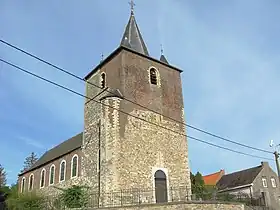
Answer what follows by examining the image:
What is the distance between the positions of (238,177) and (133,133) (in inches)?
854

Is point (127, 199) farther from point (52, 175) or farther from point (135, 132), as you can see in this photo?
point (52, 175)

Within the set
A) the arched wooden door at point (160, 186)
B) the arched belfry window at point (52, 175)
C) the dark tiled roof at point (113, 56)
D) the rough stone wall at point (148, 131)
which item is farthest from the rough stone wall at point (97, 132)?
the arched belfry window at point (52, 175)

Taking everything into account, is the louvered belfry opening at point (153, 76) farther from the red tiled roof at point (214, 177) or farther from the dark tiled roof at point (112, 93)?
the red tiled roof at point (214, 177)

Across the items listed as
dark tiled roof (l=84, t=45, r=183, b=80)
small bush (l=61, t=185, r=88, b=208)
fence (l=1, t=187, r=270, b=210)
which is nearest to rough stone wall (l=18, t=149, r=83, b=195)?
fence (l=1, t=187, r=270, b=210)

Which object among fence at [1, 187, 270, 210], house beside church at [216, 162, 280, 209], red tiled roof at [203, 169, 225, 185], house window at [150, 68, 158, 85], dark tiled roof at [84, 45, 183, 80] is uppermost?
dark tiled roof at [84, 45, 183, 80]

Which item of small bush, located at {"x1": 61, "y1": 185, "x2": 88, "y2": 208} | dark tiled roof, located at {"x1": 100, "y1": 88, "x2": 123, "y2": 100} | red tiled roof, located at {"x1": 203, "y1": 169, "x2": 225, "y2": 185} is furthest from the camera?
red tiled roof, located at {"x1": 203, "y1": 169, "x2": 225, "y2": 185}

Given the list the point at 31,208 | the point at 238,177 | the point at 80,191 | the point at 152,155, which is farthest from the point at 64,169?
the point at 238,177

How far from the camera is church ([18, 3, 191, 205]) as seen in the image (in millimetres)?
21562

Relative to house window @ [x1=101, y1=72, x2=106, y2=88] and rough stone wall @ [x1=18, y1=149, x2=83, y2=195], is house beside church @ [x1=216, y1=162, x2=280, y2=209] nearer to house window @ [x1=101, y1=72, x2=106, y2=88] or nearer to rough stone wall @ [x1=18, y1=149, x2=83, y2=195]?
rough stone wall @ [x1=18, y1=149, x2=83, y2=195]

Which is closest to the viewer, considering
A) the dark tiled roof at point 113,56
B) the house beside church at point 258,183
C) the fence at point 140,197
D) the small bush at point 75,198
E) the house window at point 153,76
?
the fence at point 140,197

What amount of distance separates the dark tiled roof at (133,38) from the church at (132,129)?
0.29 ft

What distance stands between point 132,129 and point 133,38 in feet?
29.1

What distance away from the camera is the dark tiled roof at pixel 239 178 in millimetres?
37269

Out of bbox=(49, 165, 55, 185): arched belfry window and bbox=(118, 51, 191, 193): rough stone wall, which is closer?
bbox=(118, 51, 191, 193): rough stone wall
